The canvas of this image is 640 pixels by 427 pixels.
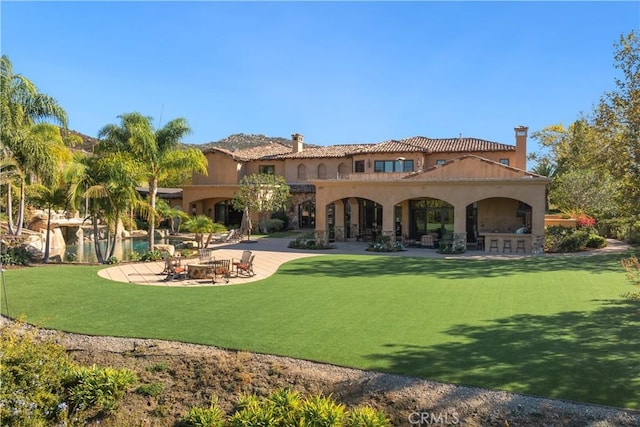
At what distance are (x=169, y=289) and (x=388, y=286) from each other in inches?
286

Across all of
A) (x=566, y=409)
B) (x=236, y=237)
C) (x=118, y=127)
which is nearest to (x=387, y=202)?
(x=236, y=237)

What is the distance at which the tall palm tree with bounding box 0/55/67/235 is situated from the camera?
20641 millimetres

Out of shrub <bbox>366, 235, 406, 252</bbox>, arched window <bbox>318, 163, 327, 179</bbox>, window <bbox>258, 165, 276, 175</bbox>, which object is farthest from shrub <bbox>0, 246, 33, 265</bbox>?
arched window <bbox>318, 163, 327, 179</bbox>

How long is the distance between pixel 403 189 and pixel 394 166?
30.0 feet

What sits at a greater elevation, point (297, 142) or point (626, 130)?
point (297, 142)

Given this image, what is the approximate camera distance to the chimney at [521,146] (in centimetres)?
3625

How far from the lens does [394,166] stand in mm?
37406

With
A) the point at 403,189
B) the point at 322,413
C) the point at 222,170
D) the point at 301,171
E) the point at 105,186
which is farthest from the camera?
the point at 222,170

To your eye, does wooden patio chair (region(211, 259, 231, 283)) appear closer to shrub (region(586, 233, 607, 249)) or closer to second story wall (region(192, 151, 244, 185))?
shrub (region(586, 233, 607, 249))

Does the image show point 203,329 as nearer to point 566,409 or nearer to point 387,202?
point 566,409

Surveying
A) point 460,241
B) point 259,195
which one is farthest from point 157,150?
point 460,241

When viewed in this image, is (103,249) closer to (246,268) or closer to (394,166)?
(246,268)

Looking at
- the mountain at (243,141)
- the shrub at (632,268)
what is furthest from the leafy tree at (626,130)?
the mountain at (243,141)

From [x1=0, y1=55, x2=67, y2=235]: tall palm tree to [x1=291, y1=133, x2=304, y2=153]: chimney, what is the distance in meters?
20.9
